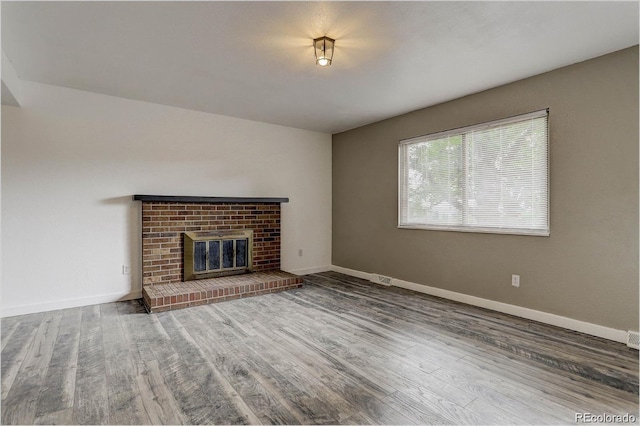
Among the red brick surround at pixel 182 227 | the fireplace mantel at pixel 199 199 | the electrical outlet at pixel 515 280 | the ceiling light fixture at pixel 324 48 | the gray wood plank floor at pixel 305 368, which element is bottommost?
the gray wood plank floor at pixel 305 368

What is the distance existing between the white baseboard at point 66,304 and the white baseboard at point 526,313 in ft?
11.8

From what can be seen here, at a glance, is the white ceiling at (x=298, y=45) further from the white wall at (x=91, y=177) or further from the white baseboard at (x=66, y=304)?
the white baseboard at (x=66, y=304)

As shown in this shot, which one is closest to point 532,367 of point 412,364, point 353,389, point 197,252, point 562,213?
point 412,364

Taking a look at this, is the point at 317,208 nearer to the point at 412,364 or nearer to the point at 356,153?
the point at 356,153

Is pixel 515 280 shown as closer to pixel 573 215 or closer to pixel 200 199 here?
pixel 573 215

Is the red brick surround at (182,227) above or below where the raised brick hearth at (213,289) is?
above

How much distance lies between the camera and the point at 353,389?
2.12 m

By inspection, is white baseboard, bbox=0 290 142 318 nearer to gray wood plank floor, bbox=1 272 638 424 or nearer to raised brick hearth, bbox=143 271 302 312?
gray wood plank floor, bbox=1 272 638 424

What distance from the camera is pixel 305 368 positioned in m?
2.40

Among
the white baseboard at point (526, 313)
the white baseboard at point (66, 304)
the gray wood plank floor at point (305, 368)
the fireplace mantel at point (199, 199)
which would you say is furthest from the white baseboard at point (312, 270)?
the white baseboard at point (66, 304)

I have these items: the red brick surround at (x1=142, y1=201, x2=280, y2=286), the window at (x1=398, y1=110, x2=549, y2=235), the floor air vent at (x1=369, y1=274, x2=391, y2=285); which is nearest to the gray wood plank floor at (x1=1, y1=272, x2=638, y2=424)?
the red brick surround at (x1=142, y1=201, x2=280, y2=286)

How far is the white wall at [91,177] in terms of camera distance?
3557mm

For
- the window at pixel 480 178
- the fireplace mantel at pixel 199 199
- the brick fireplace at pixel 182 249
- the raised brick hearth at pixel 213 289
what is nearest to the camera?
the window at pixel 480 178

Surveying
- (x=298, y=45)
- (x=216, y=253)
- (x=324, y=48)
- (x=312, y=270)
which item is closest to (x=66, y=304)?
(x=216, y=253)
